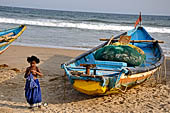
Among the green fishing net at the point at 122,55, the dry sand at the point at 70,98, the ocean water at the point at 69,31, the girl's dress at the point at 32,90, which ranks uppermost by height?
the ocean water at the point at 69,31

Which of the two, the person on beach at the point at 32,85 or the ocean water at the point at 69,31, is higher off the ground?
the ocean water at the point at 69,31

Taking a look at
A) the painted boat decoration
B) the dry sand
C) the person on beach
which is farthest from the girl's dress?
the painted boat decoration

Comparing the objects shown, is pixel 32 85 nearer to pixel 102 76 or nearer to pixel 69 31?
pixel 102 76

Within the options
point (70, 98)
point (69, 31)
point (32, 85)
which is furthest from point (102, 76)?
point (69, 31)

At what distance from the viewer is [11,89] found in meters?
6.08

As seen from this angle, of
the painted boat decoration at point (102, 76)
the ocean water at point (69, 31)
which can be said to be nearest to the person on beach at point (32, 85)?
the painted boat decoration at point (102, 76)

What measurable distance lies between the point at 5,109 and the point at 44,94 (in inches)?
47.0

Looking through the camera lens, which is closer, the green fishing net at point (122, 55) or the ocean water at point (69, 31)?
the green fishing net at point (122, 55)

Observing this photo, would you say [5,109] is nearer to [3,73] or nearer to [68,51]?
[3,73]

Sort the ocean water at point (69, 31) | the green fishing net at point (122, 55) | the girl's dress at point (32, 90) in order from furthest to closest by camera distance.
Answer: the ocean water at point (69, 31), the green fishing net at point (122, 55), the girl's dress at point (32, 90)

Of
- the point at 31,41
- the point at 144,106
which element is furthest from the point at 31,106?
the point at 31,41

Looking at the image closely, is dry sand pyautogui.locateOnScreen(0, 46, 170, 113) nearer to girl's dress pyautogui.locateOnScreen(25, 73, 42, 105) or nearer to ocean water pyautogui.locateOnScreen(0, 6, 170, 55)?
girl's dress pyautogui.locateOnScreen(25, 73, 42, 105)

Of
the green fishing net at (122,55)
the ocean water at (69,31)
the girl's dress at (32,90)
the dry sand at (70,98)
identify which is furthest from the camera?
the ocean water at (69,31)

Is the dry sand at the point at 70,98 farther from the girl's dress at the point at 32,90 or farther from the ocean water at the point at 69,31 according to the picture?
the ocean water at the point at 69,31
